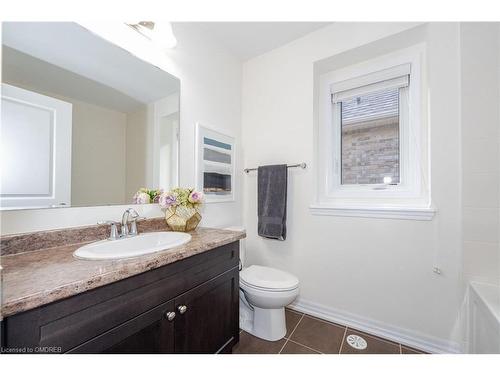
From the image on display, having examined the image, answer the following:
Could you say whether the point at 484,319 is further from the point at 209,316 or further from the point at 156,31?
the point at 156,31

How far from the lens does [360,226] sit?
5.09ft

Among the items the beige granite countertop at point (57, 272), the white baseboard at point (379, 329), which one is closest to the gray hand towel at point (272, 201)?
the white baseboard at point (379, 329)

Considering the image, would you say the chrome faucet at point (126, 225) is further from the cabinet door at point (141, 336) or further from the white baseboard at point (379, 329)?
the white baseboard at point (379, 329)

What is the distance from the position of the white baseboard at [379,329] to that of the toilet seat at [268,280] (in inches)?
19.2

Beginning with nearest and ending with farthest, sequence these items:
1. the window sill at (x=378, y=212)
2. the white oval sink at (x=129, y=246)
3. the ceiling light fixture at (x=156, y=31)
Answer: the white oval sink at (x=129, y=246)
the ceiling light fixture at (x=156, y=31)
the window sill at (x=378, y=212)

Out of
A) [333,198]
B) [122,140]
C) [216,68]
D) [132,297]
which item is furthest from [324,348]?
[216,68]

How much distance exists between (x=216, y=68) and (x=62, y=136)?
130cm

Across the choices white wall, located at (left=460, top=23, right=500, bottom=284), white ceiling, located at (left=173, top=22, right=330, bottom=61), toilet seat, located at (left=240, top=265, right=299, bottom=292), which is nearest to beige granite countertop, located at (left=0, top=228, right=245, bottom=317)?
toilet seat, located at (left=240, top=265, right=299, bottom=292)

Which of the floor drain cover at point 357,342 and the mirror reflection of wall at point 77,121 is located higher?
the mirror reflection of wall at point 77,121

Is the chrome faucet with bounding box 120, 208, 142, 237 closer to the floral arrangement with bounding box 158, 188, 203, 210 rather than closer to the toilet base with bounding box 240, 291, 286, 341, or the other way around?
the floral arrangement with bounding box 158, 188, 203, 210

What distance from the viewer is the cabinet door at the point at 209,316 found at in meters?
0.90

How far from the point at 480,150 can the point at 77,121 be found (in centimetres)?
212

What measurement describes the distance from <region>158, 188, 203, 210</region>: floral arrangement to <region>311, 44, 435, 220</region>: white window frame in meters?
0.94

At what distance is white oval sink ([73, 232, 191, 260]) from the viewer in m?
0.77
